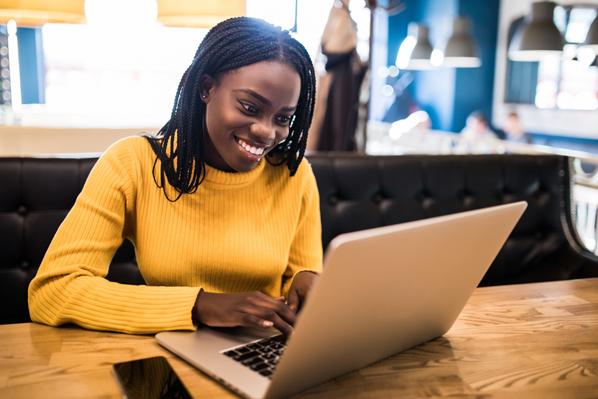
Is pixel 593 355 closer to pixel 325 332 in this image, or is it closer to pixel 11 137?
pixel 325 332

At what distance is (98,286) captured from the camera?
953 millimetres

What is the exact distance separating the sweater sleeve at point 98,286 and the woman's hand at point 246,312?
27 mm

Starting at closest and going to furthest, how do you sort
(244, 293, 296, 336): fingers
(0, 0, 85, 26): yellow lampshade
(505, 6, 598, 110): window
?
(244, 293, 296, 336): fingers
(0, 0, 85, 26): yellow lampshade
(505, 6, 598, 110): window

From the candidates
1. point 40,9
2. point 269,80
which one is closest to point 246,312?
point 269,80

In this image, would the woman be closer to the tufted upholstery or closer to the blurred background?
the blurred background

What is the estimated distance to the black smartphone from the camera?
2.35 feet

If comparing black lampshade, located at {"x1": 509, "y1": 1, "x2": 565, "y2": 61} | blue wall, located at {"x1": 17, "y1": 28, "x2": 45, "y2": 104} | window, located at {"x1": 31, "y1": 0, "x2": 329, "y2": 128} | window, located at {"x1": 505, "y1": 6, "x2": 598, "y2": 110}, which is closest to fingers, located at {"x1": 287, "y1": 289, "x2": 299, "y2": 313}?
black lampshade, located at {"x1": 509, "y1": 1, "x2": 565, "y2": 61}

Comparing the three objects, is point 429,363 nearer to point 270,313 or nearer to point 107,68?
point 270,313

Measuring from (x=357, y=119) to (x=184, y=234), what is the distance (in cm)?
160

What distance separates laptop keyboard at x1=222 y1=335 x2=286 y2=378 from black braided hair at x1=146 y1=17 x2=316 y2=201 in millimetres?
358

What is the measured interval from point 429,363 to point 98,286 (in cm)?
52

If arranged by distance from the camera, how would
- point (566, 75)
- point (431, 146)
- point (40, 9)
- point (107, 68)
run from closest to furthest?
point (40, 9) → point (107, 68) → point (431, 146) → point (566, 75)

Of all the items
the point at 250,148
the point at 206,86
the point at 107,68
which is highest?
the point at 107,68

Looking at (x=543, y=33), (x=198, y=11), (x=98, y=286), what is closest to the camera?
(x=98, y=286)
